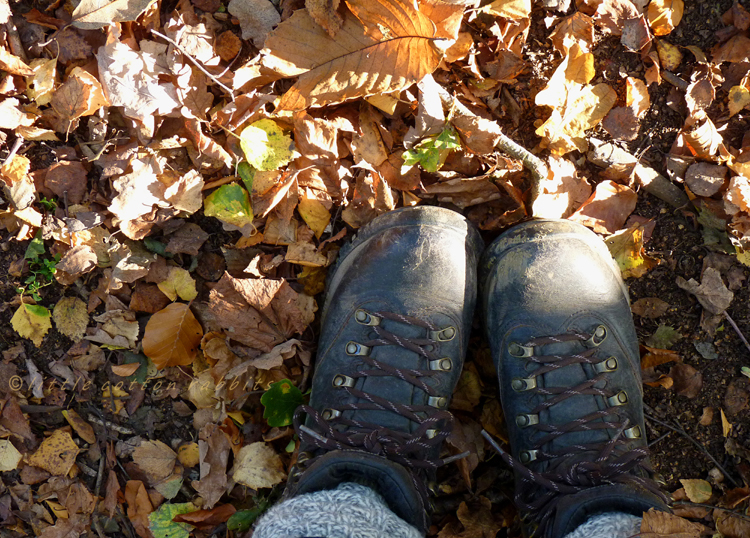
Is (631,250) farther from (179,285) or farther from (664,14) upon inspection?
(179,285)

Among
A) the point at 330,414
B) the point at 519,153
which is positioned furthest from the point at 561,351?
the point at 330,414

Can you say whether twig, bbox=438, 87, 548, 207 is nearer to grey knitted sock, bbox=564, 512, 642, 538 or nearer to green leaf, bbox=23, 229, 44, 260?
grey knitted sock, bbox=564, 512, 642, 538

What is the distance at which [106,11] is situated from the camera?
1.75 meters

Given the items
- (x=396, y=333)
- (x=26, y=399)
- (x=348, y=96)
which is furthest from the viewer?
(x=26, y=399)

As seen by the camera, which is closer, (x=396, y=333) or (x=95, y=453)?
(x=396, y=333)

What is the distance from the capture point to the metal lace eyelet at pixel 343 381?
183 cm

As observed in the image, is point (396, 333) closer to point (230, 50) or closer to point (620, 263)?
point (620, 263)

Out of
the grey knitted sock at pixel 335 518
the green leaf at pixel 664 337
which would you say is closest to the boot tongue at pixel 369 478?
the grey knitted sock at pixel 335 518

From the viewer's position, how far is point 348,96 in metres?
1.74

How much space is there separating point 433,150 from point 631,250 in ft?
2.62

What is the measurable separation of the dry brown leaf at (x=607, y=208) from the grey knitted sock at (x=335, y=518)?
117cm

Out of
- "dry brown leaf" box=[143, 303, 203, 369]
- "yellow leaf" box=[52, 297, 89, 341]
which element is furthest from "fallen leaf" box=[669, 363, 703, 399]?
"yellow leaf" box=[52, 297, 89, 341]

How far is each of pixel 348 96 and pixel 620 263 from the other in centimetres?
112

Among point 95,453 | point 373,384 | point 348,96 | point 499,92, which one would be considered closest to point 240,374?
point 373,384
